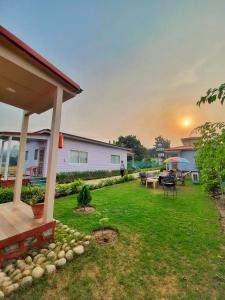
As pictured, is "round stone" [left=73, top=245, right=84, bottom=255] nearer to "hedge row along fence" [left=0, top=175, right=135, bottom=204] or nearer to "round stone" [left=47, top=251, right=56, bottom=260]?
"round stone" [left=47, top=251, right=56, bottom=260]

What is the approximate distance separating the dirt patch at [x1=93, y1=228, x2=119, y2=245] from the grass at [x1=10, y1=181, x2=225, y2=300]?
0.17 meters

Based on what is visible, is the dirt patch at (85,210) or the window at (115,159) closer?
the dirt patch at (85,210)

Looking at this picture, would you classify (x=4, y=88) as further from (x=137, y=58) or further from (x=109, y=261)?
(x=137, y=58)

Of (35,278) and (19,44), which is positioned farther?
(19,44)

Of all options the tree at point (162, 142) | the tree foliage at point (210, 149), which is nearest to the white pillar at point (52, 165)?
the tree foliage at point (210, 149)

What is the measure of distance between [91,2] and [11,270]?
348 inches

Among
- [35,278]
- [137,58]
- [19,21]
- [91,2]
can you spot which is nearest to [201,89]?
[137,58]

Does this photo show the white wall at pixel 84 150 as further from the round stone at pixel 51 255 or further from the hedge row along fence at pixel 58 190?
the round stone at pixel 51 255

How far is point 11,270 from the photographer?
2.58 meters

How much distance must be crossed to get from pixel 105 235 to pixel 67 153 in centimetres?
1022

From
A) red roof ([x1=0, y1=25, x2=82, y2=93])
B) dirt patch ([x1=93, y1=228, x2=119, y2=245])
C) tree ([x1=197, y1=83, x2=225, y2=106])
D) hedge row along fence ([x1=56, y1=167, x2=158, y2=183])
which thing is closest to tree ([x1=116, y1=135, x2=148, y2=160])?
hedge row along fence ([x1=56, y1=167, x2=158, y2=183])

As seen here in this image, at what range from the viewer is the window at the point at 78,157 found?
1374 cm

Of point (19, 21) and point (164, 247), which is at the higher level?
point (19, 21)

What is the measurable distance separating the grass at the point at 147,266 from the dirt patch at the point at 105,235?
169 mm
